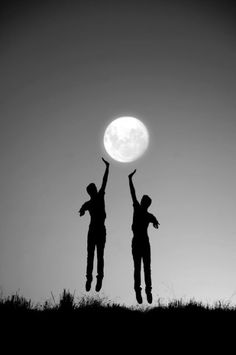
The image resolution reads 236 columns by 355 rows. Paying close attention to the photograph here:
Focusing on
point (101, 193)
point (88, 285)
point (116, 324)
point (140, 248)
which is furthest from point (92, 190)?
point (116, 324)

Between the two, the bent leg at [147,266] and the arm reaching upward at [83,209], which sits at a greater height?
the arm reaching upward at [83,209]

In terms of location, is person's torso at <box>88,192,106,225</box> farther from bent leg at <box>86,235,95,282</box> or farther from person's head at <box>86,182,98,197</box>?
bent leg at <box>86,235,95,282</box>

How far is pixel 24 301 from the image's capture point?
28.0 ft

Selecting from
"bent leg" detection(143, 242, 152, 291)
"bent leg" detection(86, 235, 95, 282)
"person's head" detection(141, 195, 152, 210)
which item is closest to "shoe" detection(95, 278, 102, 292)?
"bent leg" detection(86, 235, 95, 282)

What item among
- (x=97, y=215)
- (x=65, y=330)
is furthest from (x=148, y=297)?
(x=65, y=330)

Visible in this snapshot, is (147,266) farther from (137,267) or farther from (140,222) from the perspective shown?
(140,222)

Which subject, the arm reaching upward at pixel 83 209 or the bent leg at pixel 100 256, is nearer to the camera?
the bent leg at pixel 100 256

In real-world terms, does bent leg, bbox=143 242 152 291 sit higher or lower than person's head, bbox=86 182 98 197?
lower

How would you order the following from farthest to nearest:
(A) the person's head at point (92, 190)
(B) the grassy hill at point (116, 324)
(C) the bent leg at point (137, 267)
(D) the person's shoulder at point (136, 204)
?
(D) the person's shoulder at point (136, 204)
(A) the person's head at point (92, 190)
(C) the bent leg at point (137, 267)
(B) the grassy hill at point (116, 324)

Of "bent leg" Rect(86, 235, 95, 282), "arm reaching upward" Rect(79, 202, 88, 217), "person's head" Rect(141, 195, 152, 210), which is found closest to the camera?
"bent leg" Rect(86, 235, 95, 282)

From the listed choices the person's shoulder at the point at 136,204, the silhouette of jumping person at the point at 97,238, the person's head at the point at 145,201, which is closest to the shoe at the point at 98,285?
the silhouette of jumping person at the point at 97,238

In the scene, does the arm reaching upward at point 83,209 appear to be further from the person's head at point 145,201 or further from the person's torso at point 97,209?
the person's head at point 145,201

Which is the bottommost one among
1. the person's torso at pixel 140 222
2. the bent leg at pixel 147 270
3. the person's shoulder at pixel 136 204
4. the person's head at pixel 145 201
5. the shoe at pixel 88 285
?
the shoe at pixel 88 285

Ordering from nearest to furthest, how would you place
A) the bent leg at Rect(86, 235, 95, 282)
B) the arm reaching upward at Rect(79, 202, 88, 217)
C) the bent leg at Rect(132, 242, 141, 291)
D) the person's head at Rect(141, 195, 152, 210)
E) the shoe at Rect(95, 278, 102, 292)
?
the shoe at Rect(95, 278, 102, 292)
the bent leg at Rect(86, 235, 95, 282)
the bent leg at Rect(132, 242, 141, 291)
the arm reaching upward at Rect(79, 202, 88, 217)
the person's head at Rect(141, 195, 152, 210)
